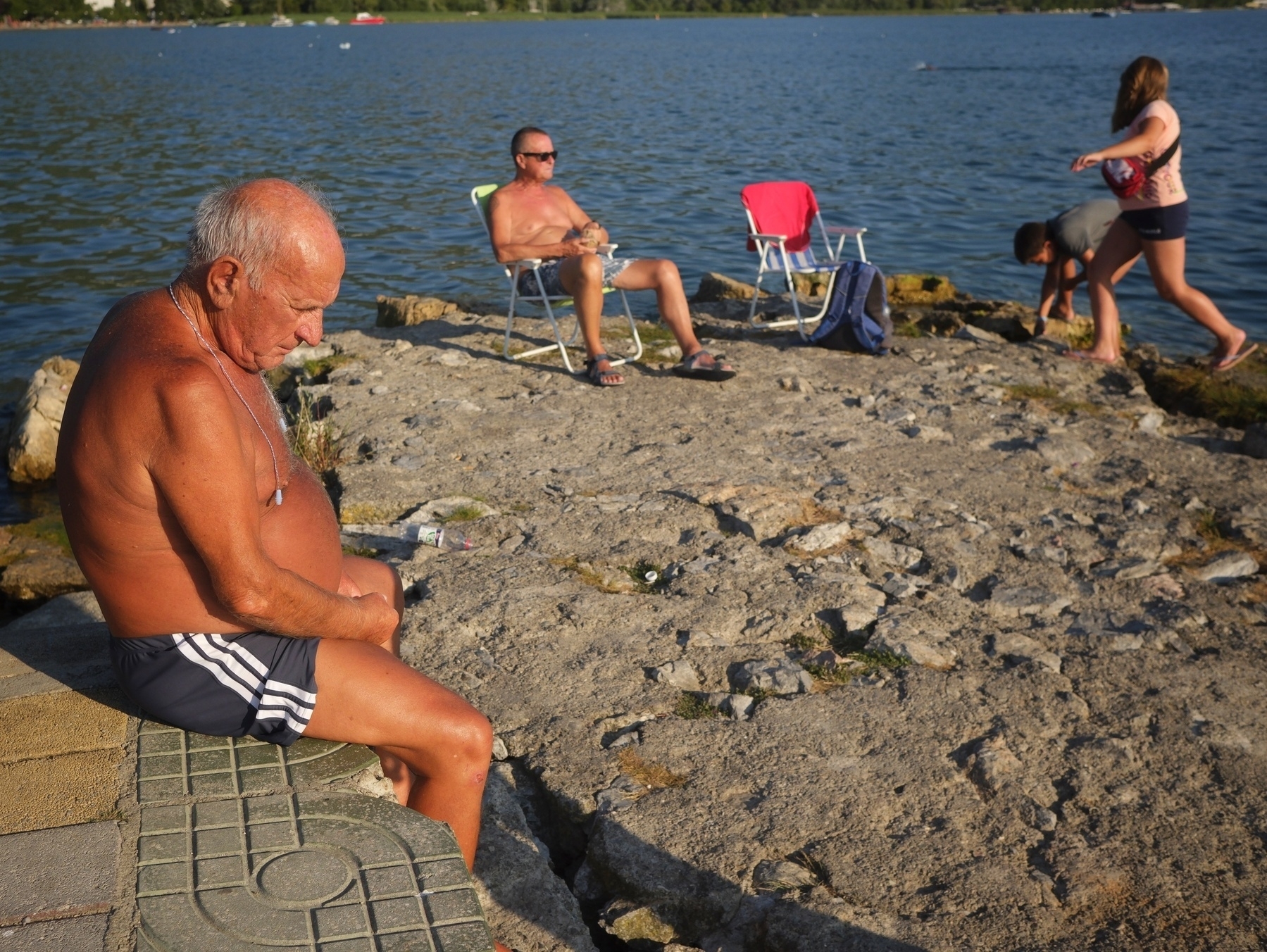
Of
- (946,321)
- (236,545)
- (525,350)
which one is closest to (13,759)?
(236,545)

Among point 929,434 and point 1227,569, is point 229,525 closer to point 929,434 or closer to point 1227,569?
point 1227,569

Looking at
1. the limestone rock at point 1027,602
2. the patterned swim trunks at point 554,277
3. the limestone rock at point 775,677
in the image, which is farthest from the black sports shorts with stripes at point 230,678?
the patterned swim trunks at point 554,277

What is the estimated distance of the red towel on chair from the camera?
830 cm

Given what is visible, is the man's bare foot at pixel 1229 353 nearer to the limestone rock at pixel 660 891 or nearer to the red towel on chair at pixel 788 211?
the red towel on chair at pixel 788 211

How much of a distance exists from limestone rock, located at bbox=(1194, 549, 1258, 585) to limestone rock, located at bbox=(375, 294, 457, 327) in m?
5.68

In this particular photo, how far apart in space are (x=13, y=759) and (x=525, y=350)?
5.00 metres

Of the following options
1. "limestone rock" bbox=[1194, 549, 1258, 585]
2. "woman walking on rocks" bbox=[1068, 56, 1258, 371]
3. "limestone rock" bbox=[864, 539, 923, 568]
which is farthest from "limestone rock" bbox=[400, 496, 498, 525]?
"woman walking on rocks" bbox=[1068, 56, 1258, 371]

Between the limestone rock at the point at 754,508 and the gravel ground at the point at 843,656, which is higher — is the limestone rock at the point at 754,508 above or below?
above

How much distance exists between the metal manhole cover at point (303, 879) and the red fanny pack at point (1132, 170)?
19.6 feet

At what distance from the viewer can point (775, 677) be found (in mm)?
3477

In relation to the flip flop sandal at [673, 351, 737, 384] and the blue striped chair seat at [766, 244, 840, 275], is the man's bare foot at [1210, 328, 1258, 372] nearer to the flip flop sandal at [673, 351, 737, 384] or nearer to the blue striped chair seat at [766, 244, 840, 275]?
the blue striped chair seat at [766, 244, 840, 275]

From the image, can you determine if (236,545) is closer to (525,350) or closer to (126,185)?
(525,350)

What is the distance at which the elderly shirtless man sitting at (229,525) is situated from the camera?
220 centimetres

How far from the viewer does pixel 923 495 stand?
16.2 feet
